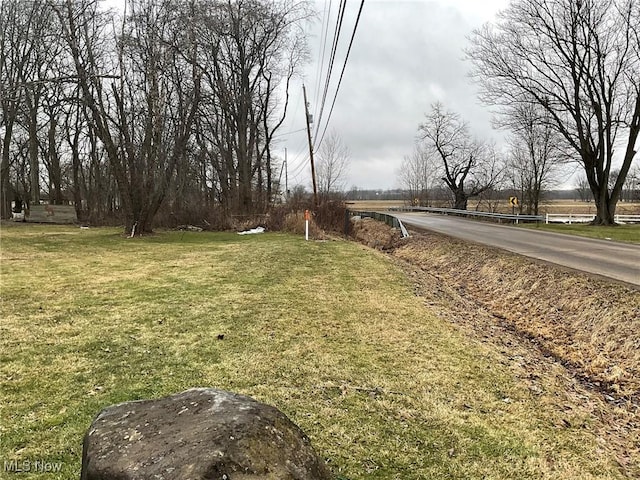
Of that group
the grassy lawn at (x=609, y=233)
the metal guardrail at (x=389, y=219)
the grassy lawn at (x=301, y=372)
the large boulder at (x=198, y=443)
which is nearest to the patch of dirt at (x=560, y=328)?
the grassy lawn at (x=301, y=372)

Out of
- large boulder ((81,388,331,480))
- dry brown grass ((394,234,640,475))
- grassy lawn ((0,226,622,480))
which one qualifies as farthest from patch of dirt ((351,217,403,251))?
large boulder ((81,388,331,480))

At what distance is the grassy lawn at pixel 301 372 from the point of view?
323cm

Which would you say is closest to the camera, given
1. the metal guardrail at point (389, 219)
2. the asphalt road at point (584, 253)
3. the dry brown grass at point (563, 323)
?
the dry brown grass at point (563, 323)

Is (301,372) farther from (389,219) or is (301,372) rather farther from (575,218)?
(575,218)

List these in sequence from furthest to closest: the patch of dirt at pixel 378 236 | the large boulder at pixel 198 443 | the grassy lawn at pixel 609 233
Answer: the patch of dirt at pixel 378 236 < the grassy lawn at pixel 609 233 < the large boulder at pixel 198 443

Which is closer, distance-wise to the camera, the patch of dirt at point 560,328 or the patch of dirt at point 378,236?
the patch of dirt at point 560,328

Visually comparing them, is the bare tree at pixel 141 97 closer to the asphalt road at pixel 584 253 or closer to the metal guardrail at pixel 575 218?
the asphalt road at pixel 584 253

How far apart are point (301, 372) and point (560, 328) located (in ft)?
14.3

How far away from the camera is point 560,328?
22.5 feet

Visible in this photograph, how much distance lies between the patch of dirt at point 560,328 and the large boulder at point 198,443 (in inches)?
107

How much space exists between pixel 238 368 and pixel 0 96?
6.32 meters

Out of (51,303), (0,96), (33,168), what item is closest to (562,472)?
(51,303)

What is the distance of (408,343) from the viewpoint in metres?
5.71

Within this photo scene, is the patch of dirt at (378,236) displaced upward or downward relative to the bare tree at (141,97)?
downward
